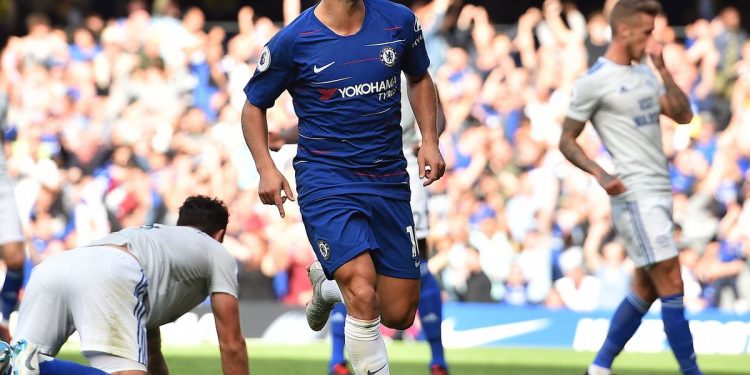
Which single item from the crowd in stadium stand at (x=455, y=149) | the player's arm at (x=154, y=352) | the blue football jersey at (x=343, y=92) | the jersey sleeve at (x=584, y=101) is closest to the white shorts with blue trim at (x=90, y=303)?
the player's arm at (x=154, y=352)

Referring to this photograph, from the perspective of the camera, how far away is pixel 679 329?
28.1ft

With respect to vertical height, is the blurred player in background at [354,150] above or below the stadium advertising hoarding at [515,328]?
above

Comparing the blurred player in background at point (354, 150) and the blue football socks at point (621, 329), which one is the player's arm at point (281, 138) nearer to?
the blurred player in background at point (354, 150)

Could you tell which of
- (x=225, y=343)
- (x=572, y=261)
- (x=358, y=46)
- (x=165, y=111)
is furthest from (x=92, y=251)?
(x=165, y=111)

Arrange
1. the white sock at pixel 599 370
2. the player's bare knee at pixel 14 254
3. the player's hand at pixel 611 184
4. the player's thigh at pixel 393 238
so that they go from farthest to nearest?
1. the player's bare knee at pixel 14 254
2. the white sock at pixel 599 370
3. the player's hand at pixel 611 184
4. the player's thigh at pixel 393 238

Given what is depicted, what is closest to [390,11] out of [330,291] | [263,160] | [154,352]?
[263,160]

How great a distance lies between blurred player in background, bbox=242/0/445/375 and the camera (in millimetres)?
6629

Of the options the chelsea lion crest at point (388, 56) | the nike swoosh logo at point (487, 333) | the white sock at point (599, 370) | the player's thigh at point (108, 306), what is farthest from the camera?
A: the nike swoosh logo at point (487, 333)

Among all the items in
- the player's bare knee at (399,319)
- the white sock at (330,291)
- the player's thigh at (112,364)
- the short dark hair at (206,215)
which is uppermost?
the short dark hair at (206,215)

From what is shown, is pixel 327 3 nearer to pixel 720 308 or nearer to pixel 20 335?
pixel 20 335

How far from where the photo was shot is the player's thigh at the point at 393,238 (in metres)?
6.86

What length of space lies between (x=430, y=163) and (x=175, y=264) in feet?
4.52

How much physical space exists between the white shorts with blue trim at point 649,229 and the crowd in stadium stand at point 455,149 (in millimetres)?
5687

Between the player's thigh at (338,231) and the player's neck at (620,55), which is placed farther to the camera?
the player's neck at (620,55)
